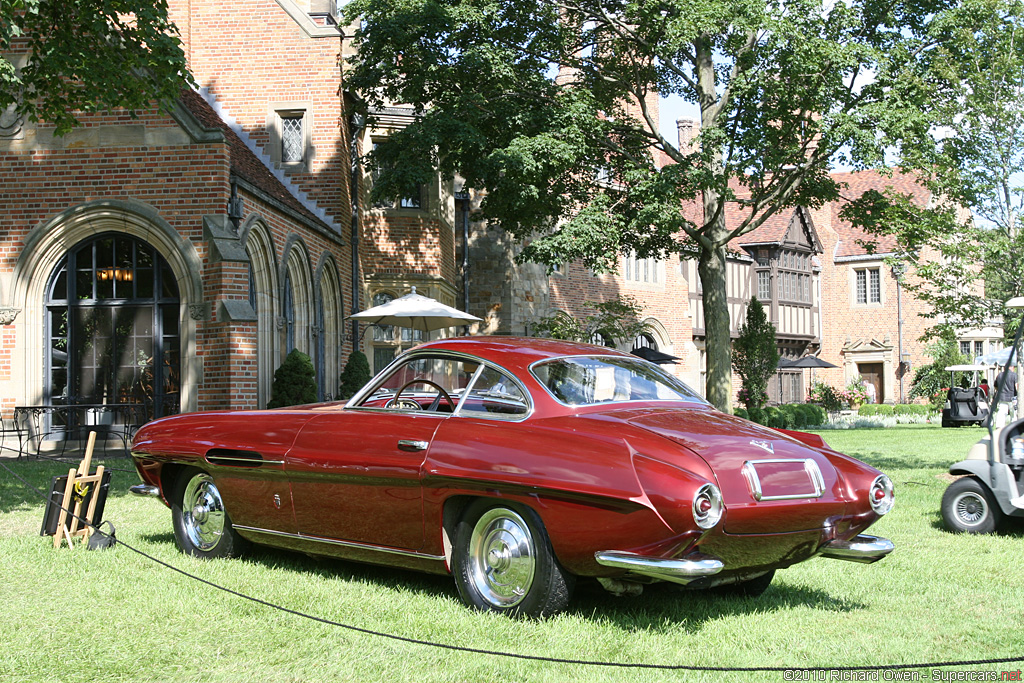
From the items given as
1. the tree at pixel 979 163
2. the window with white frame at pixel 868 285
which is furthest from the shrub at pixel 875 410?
the tree at pixel 979 163

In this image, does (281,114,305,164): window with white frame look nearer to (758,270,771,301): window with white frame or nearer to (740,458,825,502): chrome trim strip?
(740,458,825,502): chrome trim strip

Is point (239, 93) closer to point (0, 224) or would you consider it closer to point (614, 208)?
point (0, 224)

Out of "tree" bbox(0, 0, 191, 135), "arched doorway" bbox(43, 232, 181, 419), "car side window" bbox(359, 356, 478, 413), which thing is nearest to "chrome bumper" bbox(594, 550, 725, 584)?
"car side window" bbox(359, 356, 478, 413)

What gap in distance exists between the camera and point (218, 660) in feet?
14.1

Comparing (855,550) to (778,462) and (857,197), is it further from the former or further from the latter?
(857,197)

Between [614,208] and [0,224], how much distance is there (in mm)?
10224

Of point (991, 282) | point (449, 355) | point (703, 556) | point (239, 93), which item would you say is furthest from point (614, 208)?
point (703, 556)

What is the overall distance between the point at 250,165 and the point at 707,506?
1622 cm

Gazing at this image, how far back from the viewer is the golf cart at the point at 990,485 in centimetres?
775

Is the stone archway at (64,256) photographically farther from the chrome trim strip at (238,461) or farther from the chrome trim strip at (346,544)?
the chrome trim strip at (346,544)

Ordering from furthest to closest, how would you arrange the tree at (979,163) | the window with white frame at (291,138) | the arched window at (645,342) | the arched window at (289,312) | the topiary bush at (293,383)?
the arched window at (645,342) → the window with white frame at (291,138) → the arched window at (289,312) → the topiary bush at (293,383) → the tree at (979,163)

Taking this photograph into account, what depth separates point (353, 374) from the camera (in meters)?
19.0

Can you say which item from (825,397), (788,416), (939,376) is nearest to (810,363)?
(825,397)

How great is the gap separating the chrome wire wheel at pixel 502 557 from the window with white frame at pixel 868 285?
4577 centimetres
